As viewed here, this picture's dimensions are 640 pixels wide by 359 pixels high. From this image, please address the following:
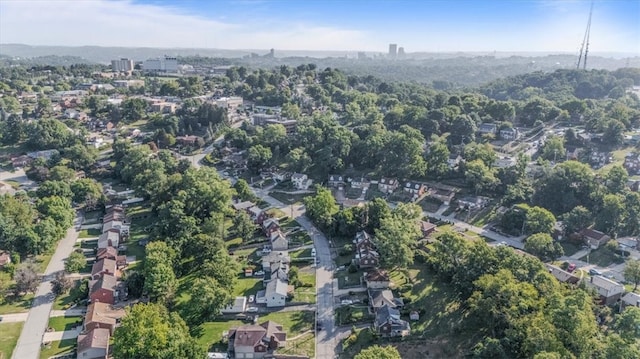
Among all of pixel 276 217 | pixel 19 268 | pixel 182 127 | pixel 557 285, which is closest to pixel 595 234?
pixel 557 285

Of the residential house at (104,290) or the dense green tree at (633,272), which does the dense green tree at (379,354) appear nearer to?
the residential house at (104,290)

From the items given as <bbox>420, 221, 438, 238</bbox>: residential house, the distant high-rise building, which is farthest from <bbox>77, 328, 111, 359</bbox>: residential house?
the distant high-rise building

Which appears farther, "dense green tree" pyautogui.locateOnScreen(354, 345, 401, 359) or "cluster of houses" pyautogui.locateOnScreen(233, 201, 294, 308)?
"cluster of houses" pyautogui.locateOnScreen(233, 201, 294, 308)

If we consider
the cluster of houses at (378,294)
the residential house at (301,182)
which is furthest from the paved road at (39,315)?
the residential house at (301,182)

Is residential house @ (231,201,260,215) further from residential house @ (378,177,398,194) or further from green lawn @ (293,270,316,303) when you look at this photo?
residential house @ (378,177,398,194)

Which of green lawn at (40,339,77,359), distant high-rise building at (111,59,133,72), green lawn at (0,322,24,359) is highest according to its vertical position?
distant high-rise building at (111,59,133,72)

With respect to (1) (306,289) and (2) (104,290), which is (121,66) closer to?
(2) (104,290)

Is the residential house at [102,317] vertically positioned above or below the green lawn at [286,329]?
above

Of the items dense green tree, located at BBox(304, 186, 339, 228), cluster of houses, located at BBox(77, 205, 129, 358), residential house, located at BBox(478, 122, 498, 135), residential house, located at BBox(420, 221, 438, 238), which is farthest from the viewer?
residential house, located at BBox(478, 122, 498, 135)
